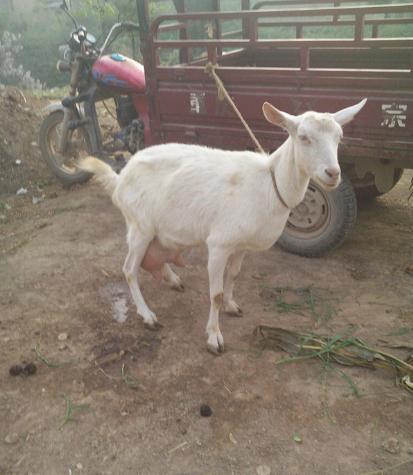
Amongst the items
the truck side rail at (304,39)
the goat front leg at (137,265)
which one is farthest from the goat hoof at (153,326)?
the truck side rail at (304,39)

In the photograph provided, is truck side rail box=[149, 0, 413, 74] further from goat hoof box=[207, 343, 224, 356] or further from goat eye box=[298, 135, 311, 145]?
goat hoof box=[207, 343, 224, 356]

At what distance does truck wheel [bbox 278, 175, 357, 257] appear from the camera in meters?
4.31

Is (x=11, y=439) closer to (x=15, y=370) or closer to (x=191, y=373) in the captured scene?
(x=15, y=370)

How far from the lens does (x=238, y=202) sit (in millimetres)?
3127

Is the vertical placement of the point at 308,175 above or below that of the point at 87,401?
above

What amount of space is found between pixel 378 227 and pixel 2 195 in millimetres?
4931

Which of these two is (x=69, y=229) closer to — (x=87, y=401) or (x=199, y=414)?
(x=87, y=401)

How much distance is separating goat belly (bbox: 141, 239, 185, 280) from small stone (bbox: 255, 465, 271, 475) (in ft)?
5.61

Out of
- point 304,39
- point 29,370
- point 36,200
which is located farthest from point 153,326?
point 36,200

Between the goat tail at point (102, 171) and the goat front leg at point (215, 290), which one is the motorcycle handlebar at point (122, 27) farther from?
the goat front leg at point (215, 290)

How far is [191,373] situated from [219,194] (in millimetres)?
1208

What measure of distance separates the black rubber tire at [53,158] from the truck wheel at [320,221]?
3.16 meters

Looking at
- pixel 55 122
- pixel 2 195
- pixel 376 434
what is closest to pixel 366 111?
pixel 376 434

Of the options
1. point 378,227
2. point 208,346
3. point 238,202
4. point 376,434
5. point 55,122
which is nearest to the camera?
point 376,434
